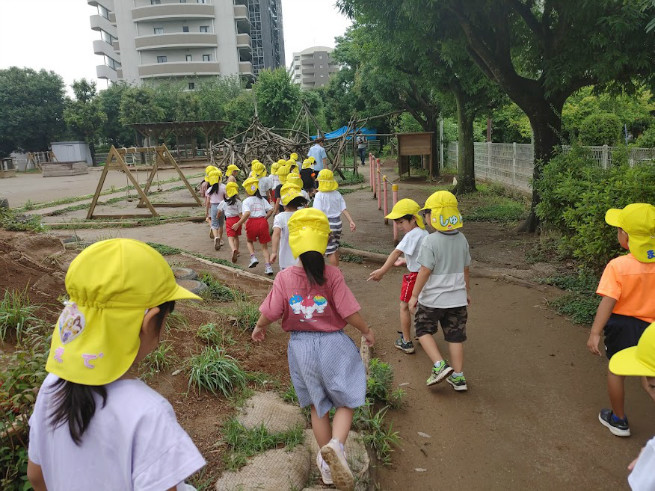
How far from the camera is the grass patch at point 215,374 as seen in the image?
3717 millimetres

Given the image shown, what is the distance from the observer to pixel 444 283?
4180 mm

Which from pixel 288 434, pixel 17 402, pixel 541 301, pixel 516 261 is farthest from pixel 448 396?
pixel 516 261

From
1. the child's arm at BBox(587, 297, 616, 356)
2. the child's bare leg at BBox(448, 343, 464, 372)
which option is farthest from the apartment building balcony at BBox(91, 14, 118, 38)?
the child's arm at BBox(587, 297, 616, 356)

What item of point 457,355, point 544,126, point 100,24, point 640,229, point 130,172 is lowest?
point 457,355

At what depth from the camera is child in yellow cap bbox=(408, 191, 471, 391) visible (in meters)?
4.10

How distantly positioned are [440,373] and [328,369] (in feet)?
5.18

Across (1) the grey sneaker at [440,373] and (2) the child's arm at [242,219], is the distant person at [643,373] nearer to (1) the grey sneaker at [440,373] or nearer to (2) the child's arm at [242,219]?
(1) the grey sneaker at [440,373]

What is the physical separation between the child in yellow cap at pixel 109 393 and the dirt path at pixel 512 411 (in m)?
2.18

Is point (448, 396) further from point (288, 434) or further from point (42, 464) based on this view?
point (42, 464)

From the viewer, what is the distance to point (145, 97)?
132 ft

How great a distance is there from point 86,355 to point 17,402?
64.9 inches

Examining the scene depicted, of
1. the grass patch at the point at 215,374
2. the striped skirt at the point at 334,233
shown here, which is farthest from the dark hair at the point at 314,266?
the striped skirt at the point at 334,233

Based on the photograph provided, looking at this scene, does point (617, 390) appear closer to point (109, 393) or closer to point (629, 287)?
point (629, 287)

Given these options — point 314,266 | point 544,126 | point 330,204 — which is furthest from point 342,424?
point 544,126
